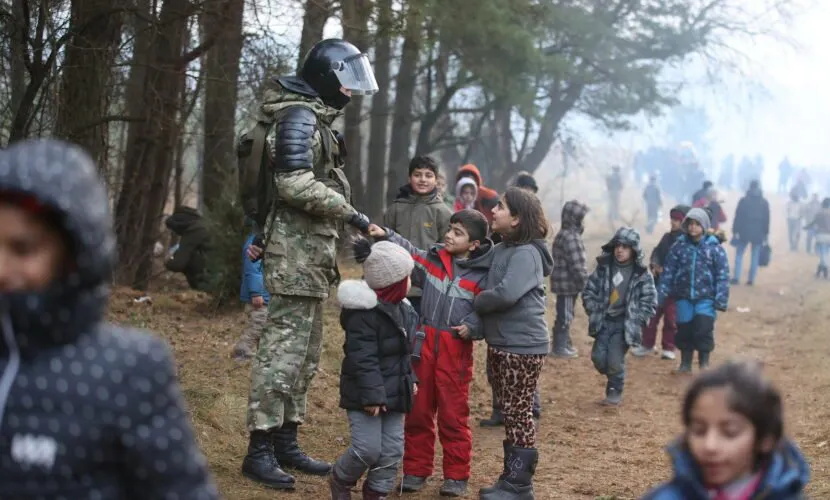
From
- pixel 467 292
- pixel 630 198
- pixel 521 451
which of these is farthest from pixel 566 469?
pixel 630 198

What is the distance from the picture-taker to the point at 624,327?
1050 cm

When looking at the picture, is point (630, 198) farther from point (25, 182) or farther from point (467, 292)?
point (25, 182)

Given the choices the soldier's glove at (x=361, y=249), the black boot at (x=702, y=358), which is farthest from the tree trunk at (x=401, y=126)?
the soldier's glove at (x=361, y=249)

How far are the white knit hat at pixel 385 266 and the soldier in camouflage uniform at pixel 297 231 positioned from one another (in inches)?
17.3

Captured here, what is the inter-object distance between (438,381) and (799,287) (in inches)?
766

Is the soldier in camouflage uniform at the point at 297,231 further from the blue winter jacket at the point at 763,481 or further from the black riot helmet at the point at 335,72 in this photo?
the blue winter jacket at the point at 763,481

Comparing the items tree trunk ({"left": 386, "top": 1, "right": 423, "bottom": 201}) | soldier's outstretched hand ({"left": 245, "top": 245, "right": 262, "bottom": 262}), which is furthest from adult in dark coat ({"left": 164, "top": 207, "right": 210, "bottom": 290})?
soldier's outstretched hand ({"left": 245, "top": 245, "right": 262, "bottom": 262})

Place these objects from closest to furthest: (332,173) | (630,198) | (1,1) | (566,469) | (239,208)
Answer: (332,173) < (566,469) < (1,1) < (239,208) < (630,198)

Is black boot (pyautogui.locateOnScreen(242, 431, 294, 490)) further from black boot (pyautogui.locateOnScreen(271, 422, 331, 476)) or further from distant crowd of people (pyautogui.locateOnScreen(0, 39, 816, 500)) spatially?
black boot (pyautogui.locateOnScreen(271, 422, 331, 476))

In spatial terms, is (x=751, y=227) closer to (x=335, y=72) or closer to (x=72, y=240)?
(x=335, y=72)

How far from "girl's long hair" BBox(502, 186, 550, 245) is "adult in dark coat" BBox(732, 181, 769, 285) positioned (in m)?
17.6

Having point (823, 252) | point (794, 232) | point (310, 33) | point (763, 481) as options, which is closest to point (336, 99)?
point (763, 481)

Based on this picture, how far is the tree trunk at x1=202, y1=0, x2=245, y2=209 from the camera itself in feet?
37.1

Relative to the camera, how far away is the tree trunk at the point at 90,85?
10.1 meters
